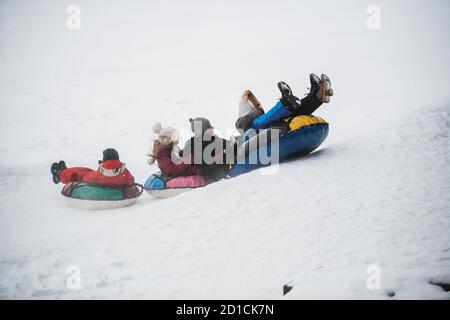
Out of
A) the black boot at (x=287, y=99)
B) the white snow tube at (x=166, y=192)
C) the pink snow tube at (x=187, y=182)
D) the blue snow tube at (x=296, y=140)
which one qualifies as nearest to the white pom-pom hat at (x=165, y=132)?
the pink snow tube at (x=187, y=182)

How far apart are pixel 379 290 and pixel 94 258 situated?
194 centimetres

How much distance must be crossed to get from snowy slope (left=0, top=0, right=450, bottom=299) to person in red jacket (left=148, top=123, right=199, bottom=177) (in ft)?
1.53

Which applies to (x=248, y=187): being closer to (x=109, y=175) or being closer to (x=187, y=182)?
(x=187, y=182)

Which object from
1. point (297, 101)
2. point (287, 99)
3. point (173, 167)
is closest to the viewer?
point (287, 99)

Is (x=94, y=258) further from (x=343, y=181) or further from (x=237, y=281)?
(x=343, y=181)

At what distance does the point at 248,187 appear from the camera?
3.48m

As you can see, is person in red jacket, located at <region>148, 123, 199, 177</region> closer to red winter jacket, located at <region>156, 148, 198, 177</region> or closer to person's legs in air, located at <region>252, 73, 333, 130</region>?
red winter jacket, located at <region>156, 148, 198, 177</region>

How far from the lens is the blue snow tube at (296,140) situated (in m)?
3.88

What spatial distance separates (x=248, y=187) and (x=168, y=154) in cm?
149

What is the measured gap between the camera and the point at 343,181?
3367 millimetres

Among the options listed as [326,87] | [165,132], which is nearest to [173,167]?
[165,132]

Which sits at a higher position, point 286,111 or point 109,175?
point 286,111

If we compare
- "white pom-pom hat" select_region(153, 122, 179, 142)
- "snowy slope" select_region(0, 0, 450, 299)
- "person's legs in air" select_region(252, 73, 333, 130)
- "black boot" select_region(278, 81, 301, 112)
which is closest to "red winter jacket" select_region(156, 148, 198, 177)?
"white pom-pom hat" select_region(153, 122, 179, 142)
